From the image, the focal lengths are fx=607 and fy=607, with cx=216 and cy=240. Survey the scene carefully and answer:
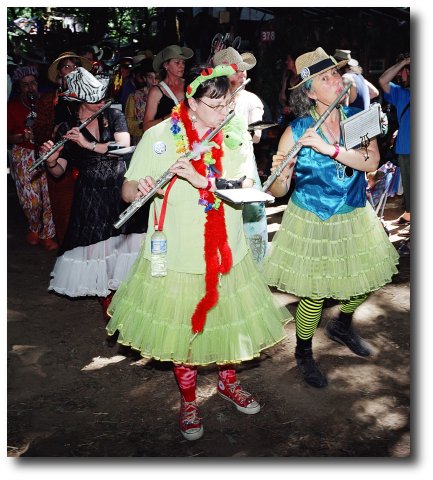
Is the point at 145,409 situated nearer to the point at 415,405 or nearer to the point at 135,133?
the point at 415,405

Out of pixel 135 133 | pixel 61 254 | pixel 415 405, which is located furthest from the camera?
pixel 135 133

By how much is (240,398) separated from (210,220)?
1.34 metres

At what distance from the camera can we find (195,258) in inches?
139

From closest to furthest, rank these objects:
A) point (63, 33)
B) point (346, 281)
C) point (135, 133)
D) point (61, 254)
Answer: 1. point (346, 281)
2. point (61, 254)
3. point (135, 133)
4. point (63, 33)

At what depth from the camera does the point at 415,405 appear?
4023mm

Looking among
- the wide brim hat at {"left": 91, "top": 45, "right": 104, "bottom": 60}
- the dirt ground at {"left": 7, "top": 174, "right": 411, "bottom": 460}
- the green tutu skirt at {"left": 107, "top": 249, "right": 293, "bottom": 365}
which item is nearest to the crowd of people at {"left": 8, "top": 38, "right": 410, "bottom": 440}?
the green tutu skirt at {"left": 107, "top": 249, "right": 293, "bottom": 365}

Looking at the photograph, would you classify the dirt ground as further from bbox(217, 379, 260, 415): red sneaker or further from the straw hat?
the straw hat

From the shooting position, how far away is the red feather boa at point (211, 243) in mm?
3482

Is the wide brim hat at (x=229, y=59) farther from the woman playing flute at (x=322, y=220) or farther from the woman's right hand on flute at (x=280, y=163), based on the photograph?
the woman's right hand on flute at (x=280, y=163)

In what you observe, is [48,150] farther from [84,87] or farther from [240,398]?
[240,398]

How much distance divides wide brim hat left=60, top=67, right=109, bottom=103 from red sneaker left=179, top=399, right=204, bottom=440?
2.55m

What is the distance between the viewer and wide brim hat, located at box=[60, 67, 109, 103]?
490 cm

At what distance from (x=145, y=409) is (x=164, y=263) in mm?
1274

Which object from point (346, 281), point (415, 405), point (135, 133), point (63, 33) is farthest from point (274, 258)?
point (63, 33)
